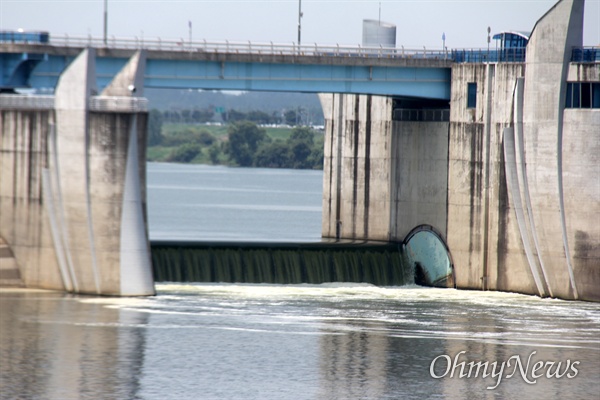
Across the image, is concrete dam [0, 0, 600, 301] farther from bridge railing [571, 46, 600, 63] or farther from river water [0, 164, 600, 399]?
river water [0, 164, 600, 399]

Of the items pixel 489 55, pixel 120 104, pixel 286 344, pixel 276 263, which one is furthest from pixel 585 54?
Result: pixel 286 344

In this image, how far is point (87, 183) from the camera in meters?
76.5

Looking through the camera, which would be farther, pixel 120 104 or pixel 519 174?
pixel 519 174

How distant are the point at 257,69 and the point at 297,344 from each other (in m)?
24.9

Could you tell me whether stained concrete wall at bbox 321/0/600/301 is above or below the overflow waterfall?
above

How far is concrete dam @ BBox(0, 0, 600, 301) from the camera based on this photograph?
251 feet

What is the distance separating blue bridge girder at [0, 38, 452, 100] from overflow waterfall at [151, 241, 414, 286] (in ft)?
34.2

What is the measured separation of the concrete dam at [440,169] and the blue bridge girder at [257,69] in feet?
0.57

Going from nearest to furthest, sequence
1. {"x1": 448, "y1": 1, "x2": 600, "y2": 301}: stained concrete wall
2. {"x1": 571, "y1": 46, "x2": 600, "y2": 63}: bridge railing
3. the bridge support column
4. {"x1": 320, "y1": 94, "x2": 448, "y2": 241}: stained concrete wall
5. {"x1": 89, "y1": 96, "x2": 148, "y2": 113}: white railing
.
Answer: {"x1": 89, "y1": 96, "x2": 148, "y2": 113}: white railing
the bridge support column
{"x1": 448, "y1": 1, "x2": 600, "y2": 301}: stained concrete wall
{"x1": 571, "y1": 46, "x2": 600, "y2": 63}: bridge railing
{"x1": 320, "y1": 94, "x2": 448, "y2": 241}: stained concrete wall

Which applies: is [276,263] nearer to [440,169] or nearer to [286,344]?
[440,169]

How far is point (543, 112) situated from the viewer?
81625 millimetres

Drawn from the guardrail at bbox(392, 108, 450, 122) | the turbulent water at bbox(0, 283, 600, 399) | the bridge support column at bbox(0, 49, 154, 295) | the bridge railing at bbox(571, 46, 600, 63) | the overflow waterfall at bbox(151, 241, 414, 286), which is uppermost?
the bridge railing at bbox(571, 46, 600, 63)

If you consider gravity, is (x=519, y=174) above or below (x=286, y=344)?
above

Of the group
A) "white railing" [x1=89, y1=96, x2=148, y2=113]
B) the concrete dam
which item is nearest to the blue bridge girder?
the concrete dam
